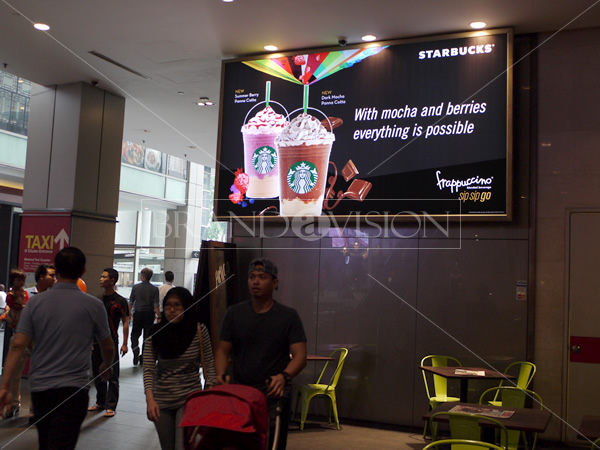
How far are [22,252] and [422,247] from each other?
5.98m

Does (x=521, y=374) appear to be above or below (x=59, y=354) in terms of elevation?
below

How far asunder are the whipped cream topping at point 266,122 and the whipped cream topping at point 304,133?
0.38 ft

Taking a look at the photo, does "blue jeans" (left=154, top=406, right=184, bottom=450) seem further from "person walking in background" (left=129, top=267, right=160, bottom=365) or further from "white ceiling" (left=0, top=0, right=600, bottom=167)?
"person walking in background" (left=129, top=267, right=160, bottom=365)

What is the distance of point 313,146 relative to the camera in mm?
7387

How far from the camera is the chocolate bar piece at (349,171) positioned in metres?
7.23

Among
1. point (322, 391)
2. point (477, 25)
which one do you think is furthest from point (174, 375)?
point (477, 25)

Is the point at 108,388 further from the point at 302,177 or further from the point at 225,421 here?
the point at 225,421

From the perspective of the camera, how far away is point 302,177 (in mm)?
7348

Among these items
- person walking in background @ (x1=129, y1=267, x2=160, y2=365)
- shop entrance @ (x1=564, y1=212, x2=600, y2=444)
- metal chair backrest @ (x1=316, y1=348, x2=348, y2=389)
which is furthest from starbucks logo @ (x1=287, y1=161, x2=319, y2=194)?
person walking in background @ (x1=129, y1=267, x2=160, y2=365)

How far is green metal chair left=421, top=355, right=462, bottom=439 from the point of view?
259 inches

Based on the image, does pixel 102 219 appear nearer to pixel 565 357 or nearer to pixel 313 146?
pixel 313 146

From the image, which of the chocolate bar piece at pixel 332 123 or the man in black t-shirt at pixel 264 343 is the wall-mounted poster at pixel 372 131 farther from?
the man in black t-shirt at pixel 264 343

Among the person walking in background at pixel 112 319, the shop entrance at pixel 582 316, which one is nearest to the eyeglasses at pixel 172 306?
the person walking in background at pixel 112 319

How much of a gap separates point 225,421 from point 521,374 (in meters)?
4.42
